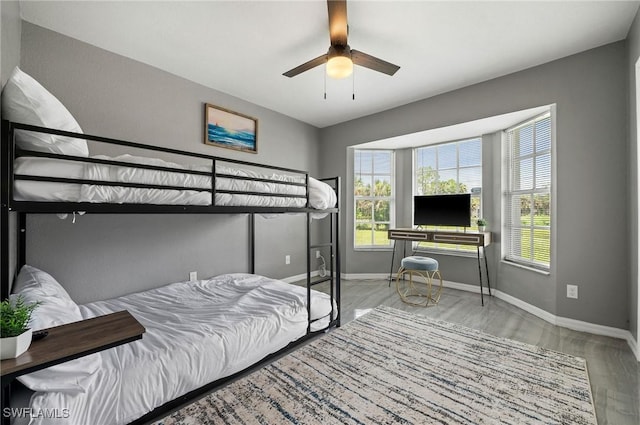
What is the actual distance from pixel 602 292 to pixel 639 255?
1.92 ft

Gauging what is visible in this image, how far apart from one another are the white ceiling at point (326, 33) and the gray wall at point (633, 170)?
191mm

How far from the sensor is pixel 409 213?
4.33 meters

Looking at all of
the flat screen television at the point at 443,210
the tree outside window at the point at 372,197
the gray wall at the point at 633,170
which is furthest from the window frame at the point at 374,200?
the gray wall at the point at 633,170

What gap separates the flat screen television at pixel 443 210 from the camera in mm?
3611

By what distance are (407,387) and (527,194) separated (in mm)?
2718

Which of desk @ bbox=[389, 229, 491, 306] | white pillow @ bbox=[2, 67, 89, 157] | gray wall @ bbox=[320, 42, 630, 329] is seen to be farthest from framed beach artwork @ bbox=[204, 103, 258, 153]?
gray wall @ bbox=[320, 42, 630, 329]

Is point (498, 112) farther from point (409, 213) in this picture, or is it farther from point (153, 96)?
point (153, 96)

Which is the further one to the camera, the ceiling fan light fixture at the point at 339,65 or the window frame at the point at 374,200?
the window frame at the point at 374,200

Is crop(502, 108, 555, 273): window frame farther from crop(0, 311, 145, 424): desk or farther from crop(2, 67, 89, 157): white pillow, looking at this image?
crop(2, 67, 89, 157): white pillow

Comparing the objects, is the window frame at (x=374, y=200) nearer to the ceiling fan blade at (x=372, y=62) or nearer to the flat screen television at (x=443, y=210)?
the flat screen television at (x=443, y=210)

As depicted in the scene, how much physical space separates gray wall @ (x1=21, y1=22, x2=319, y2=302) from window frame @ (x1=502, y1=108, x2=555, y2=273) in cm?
320

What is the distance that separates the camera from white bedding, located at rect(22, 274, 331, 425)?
1.23 meters

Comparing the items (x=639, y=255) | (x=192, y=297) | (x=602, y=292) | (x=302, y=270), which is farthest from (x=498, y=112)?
(x=192, y=297)

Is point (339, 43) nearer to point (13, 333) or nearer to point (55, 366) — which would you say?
point (13, 333)
